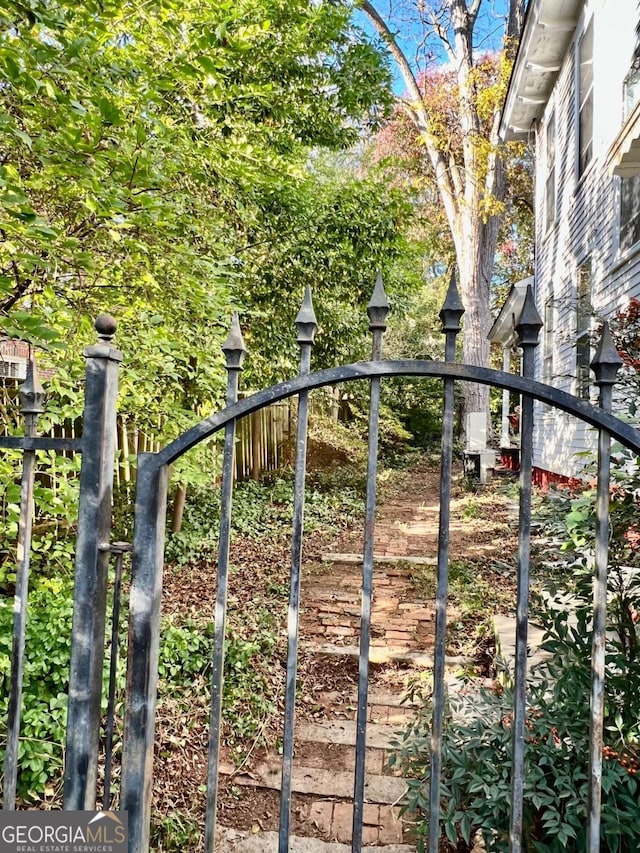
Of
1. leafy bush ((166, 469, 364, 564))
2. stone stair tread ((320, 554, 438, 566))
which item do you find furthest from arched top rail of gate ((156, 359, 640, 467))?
stone stair tread ((320, 554, 438, 566))

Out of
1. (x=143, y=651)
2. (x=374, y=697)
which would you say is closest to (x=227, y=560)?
(x=143, y=651)

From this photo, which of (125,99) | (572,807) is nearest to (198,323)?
(125,99)

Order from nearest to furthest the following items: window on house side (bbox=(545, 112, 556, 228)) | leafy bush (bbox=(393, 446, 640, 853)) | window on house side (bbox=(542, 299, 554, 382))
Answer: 1. leafy bush (bbox=(393, 446, 640, 853))
2. window on house side (bbox=(542, 299, 554, 382))
3. window on house side (bbox=(545, 112, 556, 228))

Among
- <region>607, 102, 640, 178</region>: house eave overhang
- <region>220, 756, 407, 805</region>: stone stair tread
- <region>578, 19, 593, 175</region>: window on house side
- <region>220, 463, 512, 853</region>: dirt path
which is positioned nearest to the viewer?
<region>220, 463, 512, 853</region>: dirt path

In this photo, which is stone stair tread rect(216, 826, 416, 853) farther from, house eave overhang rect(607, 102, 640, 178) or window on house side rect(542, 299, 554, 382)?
window on house side rect(542, 299, 554, 382)

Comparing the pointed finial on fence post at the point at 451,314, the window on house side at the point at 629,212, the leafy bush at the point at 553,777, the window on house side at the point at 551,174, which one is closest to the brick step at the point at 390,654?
the leafy bush at the point at 553,777

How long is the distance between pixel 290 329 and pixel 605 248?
419 centimetres

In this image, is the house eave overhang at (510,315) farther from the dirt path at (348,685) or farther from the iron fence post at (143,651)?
the iron fence post at (143,651)

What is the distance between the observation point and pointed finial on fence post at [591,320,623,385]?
50.4 inches

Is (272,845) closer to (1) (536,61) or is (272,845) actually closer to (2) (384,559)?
(2) (384,559)

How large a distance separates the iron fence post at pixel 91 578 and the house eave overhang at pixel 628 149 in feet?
15.2

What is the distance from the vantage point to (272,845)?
2.32 meters

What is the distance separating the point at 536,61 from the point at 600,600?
10954 millimetres

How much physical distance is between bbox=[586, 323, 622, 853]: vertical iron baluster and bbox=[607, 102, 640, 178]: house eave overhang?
403 cm
